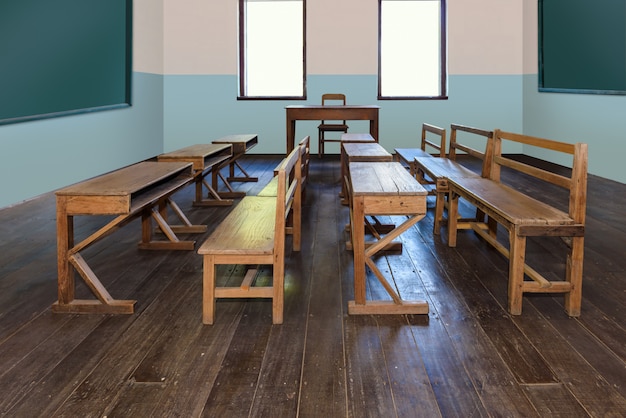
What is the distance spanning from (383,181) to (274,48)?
6655 millimetres

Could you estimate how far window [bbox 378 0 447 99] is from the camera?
876 cm

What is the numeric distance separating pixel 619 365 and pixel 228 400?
4.40ft

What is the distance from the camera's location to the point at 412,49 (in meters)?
8.88

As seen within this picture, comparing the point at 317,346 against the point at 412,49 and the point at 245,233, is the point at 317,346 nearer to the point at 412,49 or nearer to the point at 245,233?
the point at 245,233

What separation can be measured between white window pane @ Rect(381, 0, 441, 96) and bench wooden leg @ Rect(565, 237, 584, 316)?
6.79 m

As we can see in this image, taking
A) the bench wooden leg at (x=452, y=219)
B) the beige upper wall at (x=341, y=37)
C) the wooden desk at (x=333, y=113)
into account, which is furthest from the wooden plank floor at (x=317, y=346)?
the beige upper wall at (x=341, y=37)

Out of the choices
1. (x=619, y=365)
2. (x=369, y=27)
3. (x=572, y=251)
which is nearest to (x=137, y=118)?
(x=369, y=27)

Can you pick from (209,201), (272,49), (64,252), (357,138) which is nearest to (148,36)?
(272,49)

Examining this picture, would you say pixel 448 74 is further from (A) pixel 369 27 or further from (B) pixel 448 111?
(A) pixel 369 27

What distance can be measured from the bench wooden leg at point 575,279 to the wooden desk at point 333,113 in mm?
4174

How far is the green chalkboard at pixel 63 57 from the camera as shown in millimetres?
4535

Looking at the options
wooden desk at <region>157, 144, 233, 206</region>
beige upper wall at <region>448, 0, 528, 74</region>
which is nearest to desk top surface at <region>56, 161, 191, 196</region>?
wooden desk at <region>157, 144, 233, 206</region>

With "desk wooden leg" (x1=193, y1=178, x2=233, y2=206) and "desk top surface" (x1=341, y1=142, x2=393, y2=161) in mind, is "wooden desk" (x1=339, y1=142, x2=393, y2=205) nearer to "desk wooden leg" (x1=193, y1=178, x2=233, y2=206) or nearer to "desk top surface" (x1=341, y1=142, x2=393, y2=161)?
"desk top surface" (x1=341, y1=142, x2=393, y2=161)

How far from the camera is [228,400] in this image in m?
1.73
